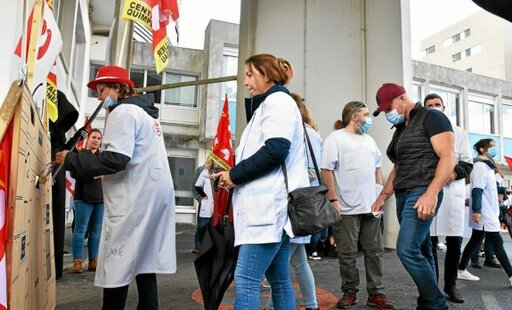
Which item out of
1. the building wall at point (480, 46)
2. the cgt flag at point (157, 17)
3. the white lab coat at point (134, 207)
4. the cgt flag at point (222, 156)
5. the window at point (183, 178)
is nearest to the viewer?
the white lab coat at point (134, 207)

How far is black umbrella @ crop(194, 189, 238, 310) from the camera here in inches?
97.3

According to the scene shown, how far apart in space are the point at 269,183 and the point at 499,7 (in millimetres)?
1347

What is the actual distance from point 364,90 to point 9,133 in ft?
Result: 22.6

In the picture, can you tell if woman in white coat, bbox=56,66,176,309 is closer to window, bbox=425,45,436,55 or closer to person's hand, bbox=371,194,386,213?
person's hand, bbox=371,194,386,213

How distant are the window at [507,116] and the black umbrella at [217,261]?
87.7ft

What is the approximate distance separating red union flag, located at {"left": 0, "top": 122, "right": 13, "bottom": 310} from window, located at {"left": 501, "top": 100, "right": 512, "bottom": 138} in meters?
27.8

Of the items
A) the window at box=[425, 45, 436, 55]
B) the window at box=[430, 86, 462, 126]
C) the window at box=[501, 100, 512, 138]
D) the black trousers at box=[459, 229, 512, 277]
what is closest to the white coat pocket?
the black trousers at box=[459, 229, 512, 277]

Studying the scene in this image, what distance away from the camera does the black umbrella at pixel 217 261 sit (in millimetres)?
2471

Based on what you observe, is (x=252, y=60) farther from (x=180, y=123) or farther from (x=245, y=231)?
(x=180, y=123)

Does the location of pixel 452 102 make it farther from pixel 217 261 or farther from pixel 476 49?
pixel 476 49

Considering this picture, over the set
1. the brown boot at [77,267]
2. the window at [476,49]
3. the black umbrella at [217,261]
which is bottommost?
the brown boot at [77,267]

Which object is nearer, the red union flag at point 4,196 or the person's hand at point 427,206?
the red union flag at point 4,196

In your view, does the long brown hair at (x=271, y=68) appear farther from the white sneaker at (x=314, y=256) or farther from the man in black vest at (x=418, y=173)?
the white sneaker at (x=314, y=256)

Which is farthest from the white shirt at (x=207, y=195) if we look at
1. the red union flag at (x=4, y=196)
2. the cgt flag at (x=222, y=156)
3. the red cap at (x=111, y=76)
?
the red union flag at (x=4, y=196)
